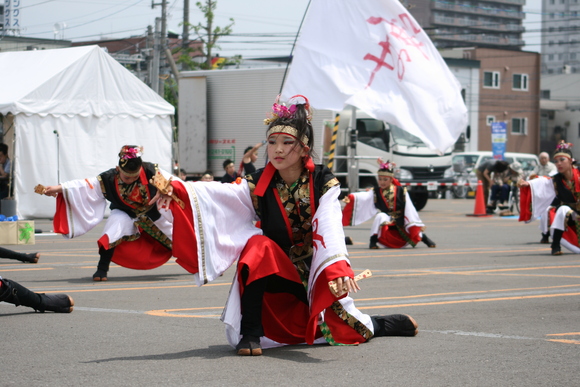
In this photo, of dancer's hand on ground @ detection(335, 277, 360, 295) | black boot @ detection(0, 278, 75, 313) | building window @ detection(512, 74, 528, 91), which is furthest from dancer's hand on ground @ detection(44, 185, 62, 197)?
building window @ detection(512, 74, 528, 91)

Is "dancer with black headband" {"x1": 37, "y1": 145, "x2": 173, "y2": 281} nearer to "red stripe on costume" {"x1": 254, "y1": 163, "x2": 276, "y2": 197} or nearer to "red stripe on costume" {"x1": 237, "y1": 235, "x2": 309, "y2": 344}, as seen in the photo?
"red stripe on costume" {"x1": 254, "y1": 163, "x2": 276, "y2": 197}

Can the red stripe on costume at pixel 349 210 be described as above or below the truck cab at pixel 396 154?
below

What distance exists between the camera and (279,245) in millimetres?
5523

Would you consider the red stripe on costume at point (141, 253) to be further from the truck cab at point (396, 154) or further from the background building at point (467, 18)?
the background building at point (467, 18)

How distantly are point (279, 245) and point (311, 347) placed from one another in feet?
2.32

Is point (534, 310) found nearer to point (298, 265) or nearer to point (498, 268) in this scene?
point (298, 265)

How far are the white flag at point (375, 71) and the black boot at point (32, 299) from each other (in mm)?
9268

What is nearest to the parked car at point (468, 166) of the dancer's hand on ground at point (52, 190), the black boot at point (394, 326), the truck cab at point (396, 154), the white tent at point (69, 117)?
the truck cab at point (396, 154)

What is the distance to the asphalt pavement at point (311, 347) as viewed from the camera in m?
4.60

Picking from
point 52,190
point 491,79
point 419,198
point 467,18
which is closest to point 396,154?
point 419,198

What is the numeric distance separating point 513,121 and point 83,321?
59101 millimetres

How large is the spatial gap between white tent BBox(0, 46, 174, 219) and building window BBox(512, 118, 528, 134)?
45858 mm

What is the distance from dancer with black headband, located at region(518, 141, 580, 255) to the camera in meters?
12.5

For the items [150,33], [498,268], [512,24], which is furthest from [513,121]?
[512,24]
